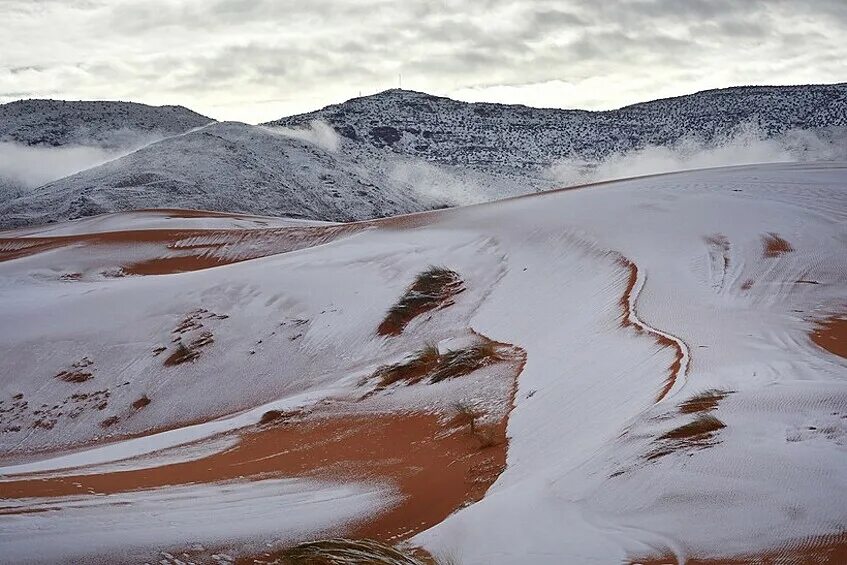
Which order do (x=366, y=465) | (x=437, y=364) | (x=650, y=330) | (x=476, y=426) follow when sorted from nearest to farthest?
(x=366, y=465), (x=476, y=426), (x=650, y=330), (x=437, y=364)

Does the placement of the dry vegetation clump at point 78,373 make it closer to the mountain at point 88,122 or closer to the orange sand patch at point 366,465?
the orange sand patch at point 366,465

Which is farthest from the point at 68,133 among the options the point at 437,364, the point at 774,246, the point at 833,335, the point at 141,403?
the point at 833,335

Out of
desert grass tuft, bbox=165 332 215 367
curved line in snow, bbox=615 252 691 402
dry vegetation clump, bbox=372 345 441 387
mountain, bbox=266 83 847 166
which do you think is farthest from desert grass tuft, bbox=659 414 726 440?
mountain, bbox=266 83 847 166

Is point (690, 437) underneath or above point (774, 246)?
underneath

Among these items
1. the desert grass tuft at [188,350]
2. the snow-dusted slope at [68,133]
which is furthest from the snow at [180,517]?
the snow-dusted slope at [68,133]

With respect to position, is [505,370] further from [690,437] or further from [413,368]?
[690,437]
